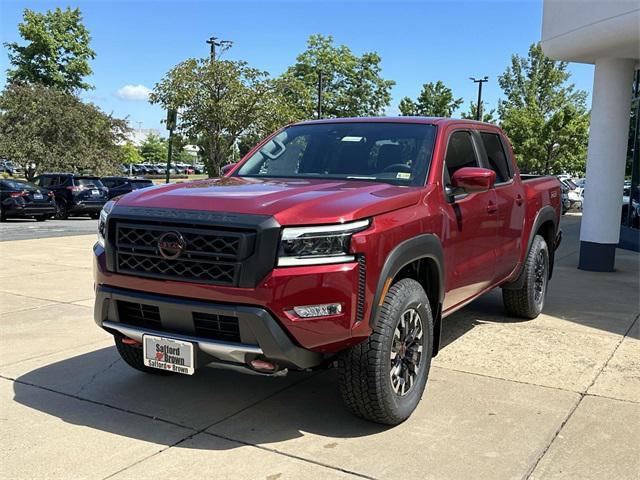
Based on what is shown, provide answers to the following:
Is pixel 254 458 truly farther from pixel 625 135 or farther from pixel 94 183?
pixel 94 183

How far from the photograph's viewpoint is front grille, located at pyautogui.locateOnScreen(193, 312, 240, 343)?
334 centimetres

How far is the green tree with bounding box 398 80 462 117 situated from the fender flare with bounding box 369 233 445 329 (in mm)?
44329

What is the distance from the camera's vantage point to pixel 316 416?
400cm

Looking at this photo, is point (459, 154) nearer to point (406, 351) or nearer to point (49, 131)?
point (406, 351)

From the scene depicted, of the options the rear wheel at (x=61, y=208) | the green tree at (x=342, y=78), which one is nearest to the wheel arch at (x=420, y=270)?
the rear wheel at (x=61, y=208)

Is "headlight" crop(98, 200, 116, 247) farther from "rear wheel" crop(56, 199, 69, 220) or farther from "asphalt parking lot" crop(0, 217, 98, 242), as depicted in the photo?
"rear wheel" crop(56, 199, 69, 220)

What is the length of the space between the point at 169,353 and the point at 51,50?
152 ft

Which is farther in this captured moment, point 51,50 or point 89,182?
point 51,50

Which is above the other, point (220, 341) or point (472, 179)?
point (472, 179)

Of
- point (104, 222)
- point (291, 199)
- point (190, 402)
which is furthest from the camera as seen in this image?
point (190, 402)

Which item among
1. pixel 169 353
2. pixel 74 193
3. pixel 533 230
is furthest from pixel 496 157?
pixel 74 193

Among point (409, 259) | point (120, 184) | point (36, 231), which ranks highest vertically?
point (409, 259)

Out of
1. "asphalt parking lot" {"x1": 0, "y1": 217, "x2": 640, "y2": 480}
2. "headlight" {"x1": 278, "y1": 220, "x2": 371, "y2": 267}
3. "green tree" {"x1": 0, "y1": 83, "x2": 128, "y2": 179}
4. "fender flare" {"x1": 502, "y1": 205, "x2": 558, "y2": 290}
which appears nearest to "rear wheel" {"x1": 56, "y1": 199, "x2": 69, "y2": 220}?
"green tree" {"x1": 0, "y1": 83, "x2": 128, "y2": 179}

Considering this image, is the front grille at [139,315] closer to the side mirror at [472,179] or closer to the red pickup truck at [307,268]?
the red pickup truck at [307,268]
